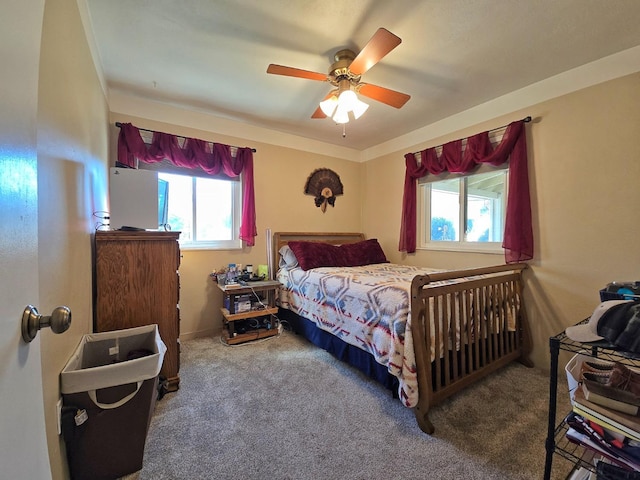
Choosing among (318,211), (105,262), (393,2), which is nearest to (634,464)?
(393,2)

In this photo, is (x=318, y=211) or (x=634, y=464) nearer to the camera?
(x=634, y=464)

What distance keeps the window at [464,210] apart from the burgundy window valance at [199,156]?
2137 millimetres

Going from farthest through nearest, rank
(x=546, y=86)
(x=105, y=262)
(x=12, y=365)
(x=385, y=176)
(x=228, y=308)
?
1. (x=385, y=176)
2. (x=228, y=308)
3. (x=546, y=86)
4. (x=105, y=262)
5. (x=12, y=365)

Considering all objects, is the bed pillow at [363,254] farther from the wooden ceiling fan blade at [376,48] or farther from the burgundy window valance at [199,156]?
the wooden ceiling fan blade at [376,48]

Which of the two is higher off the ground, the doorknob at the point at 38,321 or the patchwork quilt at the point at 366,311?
the doorknob at the point at 38,321

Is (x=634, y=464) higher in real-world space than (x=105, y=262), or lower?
lower

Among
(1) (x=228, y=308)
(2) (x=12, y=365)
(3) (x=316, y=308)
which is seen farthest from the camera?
(1) (x=228, y=308)

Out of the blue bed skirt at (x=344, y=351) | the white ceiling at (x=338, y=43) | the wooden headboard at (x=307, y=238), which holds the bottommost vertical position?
the blue bed skirt at (x=344, y=351)

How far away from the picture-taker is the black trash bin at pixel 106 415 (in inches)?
45.7

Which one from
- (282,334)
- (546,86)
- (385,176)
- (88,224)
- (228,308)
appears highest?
(546,86)

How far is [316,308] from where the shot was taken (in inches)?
103

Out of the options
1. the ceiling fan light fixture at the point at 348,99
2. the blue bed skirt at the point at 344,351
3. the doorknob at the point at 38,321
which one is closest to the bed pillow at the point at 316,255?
the blue bed skirt at the point at 344,351

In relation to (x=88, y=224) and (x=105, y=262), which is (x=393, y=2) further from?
(x=105, y=262)

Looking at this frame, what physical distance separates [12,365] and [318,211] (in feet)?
11.4
